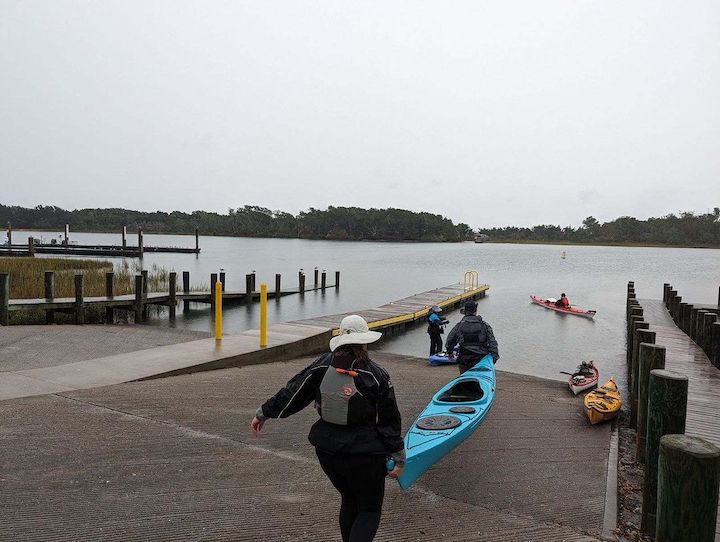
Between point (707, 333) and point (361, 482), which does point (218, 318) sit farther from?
point (707, 333)

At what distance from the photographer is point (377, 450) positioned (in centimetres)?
335

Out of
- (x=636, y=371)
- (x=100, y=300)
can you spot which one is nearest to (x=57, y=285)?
(x=100, y=300)

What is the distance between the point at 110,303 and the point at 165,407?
49.2 feet

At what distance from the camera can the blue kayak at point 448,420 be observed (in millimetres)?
5402

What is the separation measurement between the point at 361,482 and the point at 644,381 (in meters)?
5.13

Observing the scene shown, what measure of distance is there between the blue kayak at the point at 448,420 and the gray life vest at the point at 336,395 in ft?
5.07

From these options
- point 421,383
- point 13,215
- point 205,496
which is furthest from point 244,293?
point 13,215

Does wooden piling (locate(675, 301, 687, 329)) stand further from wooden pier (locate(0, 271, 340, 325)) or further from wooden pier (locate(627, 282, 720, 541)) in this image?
wooden pier (locate(0, 271, 340, 325))

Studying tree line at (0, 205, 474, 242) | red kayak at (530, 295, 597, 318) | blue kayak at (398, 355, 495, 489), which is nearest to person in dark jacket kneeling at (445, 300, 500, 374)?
blue kayak at (398, 355, 495, 489)

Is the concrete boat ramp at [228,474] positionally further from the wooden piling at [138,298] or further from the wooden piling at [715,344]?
the wooden piling at [138,298]

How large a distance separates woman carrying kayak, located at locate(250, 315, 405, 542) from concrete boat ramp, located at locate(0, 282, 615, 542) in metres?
0.89

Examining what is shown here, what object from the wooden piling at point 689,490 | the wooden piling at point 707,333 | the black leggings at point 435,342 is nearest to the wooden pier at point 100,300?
the black leggings at point 435,342

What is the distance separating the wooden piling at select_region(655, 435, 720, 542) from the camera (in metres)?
3.26

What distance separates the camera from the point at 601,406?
28.3 feet
